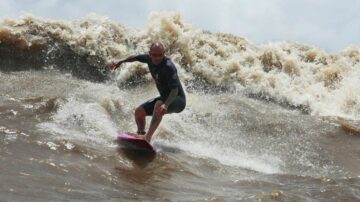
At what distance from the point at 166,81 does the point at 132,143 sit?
968 mm

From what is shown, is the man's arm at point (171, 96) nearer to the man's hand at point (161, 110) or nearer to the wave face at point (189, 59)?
the man's hand at point (161, 110)

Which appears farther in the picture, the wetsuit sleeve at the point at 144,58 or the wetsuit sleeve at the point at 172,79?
the wetsuit sleeve at the point at 144,58

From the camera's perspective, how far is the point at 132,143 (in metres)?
6.85

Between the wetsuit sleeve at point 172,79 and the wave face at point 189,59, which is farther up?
the wave face at point 189,59

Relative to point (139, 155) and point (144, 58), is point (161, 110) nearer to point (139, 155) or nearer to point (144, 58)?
point (139, 155)

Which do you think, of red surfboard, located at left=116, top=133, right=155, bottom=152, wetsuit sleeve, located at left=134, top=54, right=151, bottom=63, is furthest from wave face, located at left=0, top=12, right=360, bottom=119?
red surfboard, located at left=116, top=133, right=155, bottom=152

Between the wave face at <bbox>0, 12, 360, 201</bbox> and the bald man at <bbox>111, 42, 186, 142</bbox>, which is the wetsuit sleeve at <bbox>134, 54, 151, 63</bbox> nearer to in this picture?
the bald man at <bbox>111, 42, 186, 142</bbox>

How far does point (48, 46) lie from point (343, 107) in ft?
25.6

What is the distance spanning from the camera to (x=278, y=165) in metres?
7.84

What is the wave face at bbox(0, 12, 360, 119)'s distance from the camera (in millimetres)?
12867

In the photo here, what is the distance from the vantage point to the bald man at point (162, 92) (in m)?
6.80

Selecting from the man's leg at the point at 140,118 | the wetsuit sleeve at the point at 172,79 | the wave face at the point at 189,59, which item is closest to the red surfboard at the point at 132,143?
the man's leg at the point at 140,118

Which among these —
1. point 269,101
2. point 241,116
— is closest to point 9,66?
point 241,116

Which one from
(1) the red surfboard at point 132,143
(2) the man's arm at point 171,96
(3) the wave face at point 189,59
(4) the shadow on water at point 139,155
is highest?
(3) the wave face at point 189,59
